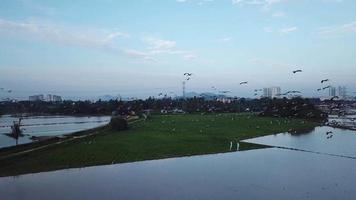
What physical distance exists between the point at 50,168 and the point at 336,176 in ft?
60.5

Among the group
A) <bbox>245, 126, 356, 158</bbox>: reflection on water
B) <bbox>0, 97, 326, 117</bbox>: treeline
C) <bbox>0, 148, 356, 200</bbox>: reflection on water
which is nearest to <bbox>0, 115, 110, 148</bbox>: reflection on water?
<bbox>0, 148, 356, 200</bbox>: reflection on water

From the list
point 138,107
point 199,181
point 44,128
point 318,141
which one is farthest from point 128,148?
point 138,107

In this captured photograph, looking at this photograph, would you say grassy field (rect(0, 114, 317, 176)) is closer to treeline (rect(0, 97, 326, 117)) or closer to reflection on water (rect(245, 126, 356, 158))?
reflection on water (rect(245, 126, 356, 158))

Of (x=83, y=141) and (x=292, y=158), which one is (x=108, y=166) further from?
(x=292, y=158)

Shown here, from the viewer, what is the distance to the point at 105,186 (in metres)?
24.0

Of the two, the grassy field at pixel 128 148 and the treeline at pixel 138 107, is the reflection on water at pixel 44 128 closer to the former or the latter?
the grassy field at pixel 128 148

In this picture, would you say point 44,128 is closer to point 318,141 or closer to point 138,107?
point 318,141

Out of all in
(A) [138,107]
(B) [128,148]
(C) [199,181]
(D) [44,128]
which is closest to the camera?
(C) [199,181]

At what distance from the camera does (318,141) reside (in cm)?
4381

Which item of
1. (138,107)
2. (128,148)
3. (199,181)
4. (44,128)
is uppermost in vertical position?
(138,107)

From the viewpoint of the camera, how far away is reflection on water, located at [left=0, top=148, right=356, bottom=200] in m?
22.0

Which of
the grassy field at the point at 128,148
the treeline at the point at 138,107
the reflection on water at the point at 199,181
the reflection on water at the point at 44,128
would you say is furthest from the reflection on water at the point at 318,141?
the treeline at the point at 138,107

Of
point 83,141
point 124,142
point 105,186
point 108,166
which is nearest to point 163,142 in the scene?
point 124,142

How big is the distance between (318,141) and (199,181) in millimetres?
22878
